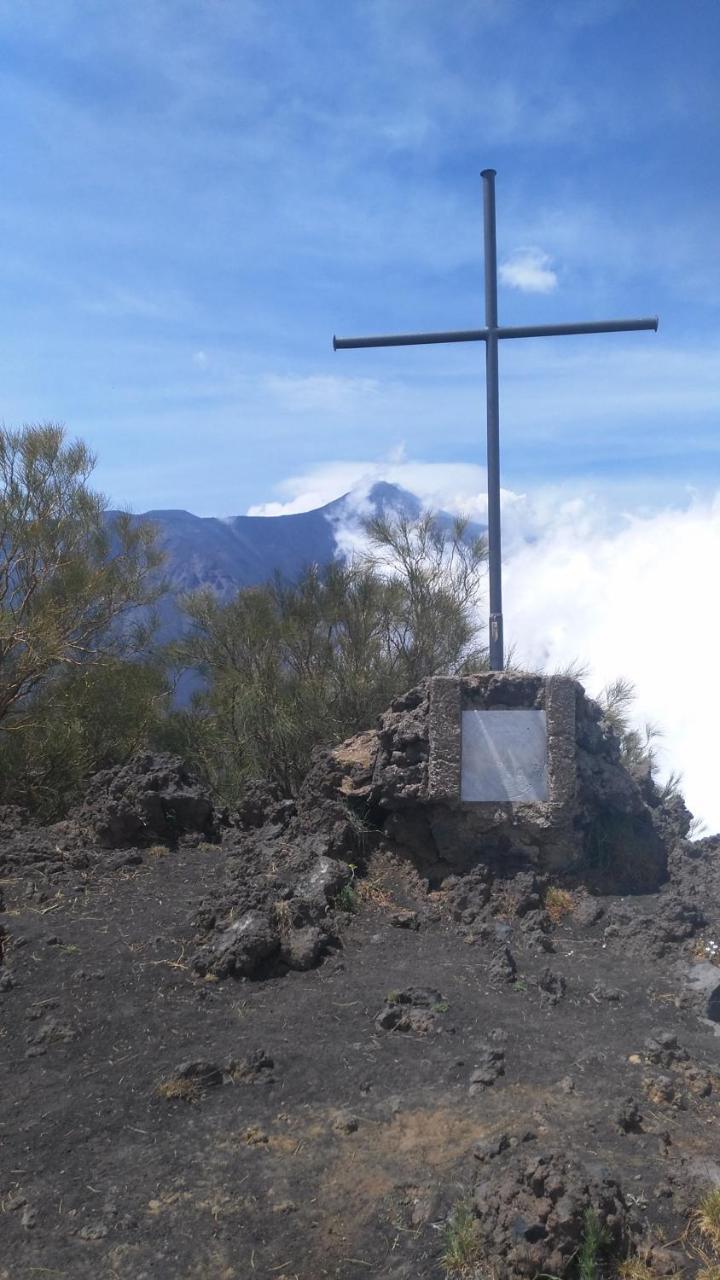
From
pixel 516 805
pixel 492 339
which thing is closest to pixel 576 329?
pixel 492 339

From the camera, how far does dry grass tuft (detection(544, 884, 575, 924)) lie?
242 inches

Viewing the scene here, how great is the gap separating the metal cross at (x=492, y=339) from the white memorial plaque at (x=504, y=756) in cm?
108

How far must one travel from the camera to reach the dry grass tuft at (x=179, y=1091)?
154 inches

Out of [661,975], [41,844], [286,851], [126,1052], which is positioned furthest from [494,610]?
[126,1052]

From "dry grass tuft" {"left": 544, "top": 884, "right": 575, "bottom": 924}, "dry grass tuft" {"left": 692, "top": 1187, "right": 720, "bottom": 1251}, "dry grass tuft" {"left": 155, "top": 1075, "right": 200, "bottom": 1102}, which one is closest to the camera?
"dry grass tuft" {"left": 692, "top": 1187, "right": 720, "bottom": 1251}

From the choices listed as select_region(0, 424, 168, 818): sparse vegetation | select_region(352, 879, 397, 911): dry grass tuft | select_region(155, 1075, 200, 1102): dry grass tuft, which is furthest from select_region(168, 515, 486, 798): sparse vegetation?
select_region(155, 1075, 200, 1102): dry grass tuft

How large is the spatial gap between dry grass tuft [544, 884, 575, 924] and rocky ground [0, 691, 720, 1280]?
0.02 meters

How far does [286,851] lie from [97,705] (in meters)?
4.15

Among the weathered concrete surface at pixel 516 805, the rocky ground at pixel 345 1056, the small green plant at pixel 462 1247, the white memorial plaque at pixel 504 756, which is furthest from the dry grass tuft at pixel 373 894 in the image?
the small green plant at pixel 462 1247

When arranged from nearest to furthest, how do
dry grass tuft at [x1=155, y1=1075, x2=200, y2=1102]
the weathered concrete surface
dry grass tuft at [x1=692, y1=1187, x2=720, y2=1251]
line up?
dry grass tuft at [x1=692, y1=1187, x2=720, y2=1251] < dry grass tuft at [x1=155, y1=1075, x2=200, y2=1102] < the weathered concrete surface

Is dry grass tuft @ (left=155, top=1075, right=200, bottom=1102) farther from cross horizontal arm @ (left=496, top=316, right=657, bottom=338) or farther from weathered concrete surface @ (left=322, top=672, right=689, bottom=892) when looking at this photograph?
cross horizontal arm @ (left=496, top=316, right=657, bottom=338)

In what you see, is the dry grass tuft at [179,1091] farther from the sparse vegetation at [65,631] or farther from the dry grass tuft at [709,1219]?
the sparse vegetation at [65,631]

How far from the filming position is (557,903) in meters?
6.21

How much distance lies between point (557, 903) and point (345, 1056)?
230cm
